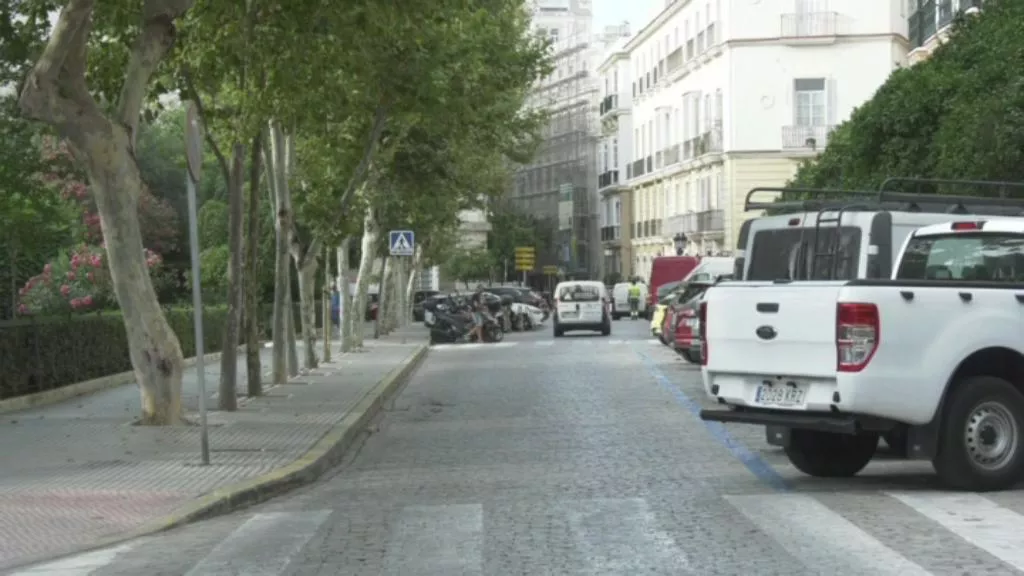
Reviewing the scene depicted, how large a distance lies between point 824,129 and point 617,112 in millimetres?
33757

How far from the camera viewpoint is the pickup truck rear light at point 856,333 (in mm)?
11633

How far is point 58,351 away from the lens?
973 inches

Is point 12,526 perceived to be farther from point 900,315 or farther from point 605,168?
point 605,168

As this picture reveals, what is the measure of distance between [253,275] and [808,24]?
4486 cm

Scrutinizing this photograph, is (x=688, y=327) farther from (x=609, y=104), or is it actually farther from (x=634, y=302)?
(x=609, y=104)

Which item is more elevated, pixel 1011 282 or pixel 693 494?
pixel 1011 282

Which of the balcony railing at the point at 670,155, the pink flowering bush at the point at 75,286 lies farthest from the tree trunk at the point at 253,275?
the balcony railing at the point at 670,155

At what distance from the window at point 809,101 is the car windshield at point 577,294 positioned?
56.8 feet

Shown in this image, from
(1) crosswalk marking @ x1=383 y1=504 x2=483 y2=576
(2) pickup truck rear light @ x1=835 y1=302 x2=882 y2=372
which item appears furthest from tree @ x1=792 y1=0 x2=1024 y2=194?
(1) crosswalk marking @ x1=383 y1=504 x2=483 y2=576

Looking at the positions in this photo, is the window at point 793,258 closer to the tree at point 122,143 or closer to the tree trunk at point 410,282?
the tree at point 122,143

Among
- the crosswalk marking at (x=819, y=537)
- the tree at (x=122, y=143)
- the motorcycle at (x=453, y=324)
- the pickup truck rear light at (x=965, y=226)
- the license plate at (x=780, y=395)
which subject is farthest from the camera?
the motorcycle at (x=453, y=324)

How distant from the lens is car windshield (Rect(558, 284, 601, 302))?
52031 millimetres

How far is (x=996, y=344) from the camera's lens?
12.0 m

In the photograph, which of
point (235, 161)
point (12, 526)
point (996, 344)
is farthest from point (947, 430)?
point (235, 161)
